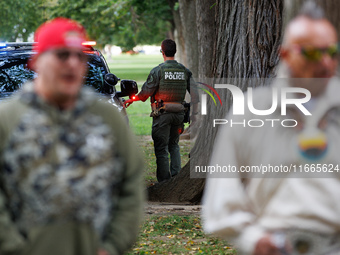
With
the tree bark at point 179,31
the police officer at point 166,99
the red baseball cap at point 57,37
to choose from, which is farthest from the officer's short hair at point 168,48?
the tree bark at point 179,31

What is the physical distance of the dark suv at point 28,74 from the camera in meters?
9.13

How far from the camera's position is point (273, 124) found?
9.30 feet

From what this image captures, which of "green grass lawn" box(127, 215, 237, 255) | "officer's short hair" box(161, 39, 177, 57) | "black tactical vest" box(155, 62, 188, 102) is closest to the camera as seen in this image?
"green grass lawn" box(127, 215, 237, 255)

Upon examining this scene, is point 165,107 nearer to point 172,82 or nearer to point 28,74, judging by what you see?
point 172,82

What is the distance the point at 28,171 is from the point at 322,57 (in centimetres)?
122

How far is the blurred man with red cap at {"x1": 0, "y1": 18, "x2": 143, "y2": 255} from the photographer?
2.70 meters

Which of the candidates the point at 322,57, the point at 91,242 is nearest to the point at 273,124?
the point at 322,57

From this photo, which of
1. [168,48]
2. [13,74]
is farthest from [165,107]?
[13,74]

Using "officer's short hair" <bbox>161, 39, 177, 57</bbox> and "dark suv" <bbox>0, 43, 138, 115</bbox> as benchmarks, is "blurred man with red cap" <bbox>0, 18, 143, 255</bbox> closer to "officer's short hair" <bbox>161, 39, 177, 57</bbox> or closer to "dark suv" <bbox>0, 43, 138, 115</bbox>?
"dark suv" <bbox>0, 43, 138, 115</bbox>

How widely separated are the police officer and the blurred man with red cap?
23.8 ft

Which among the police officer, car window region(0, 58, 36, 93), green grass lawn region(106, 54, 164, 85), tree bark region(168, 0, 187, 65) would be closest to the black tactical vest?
the police officer

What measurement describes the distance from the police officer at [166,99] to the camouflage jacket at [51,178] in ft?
24.0

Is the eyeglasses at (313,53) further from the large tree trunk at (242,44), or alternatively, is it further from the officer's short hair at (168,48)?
the officer's short hair at (168,48)

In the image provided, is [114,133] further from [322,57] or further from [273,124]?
[322,57]
